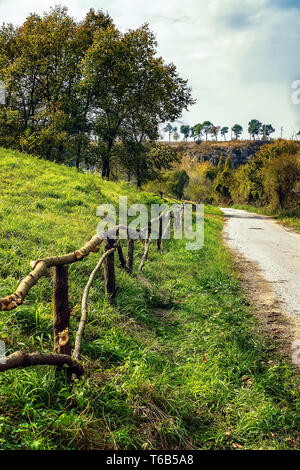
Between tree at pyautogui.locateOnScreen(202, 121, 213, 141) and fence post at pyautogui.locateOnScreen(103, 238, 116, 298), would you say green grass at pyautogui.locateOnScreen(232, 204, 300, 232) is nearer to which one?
fence post at pyautogui.locateOnScreen(103, 238, 116, 298)

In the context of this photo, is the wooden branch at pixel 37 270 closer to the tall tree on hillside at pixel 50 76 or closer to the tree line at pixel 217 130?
the tall tree on hillside at pixel 50 76

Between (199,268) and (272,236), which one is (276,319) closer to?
(199,268)

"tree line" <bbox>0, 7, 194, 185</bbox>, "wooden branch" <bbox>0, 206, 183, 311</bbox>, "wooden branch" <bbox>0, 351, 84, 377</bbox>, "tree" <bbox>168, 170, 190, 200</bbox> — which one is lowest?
"wooden branch" <bbox>0, 351, 84, 377</bbox>

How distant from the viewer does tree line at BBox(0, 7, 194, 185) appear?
69.2ft

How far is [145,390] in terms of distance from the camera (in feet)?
10.8

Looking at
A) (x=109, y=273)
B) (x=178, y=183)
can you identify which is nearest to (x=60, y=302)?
(x=109, y=273)

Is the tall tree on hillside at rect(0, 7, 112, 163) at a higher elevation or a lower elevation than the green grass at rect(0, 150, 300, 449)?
higher

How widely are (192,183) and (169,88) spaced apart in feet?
116

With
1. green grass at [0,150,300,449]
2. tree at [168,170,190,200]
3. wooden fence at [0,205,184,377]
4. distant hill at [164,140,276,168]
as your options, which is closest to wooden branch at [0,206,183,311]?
wooden fence at [0,205,184,377]

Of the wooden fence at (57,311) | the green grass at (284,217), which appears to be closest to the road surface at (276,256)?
the green grass at (284,217)

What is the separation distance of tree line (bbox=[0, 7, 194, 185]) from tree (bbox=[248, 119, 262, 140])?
406 feet

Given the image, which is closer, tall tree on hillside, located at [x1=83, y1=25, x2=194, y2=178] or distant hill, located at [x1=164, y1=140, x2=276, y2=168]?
tall tree on hillside, located at [x1=83, y1=25, x2=194, y2=178]

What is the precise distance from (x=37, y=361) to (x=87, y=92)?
23264 mm
